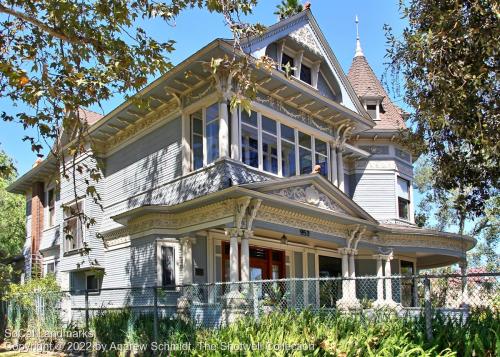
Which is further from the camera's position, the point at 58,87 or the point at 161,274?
the point at 161,274

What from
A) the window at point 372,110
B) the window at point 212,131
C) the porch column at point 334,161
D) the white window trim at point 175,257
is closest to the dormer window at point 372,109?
the window at point 372,110

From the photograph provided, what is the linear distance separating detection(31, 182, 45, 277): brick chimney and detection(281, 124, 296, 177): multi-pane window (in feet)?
45.7

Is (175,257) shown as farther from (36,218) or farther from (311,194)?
(36,218)

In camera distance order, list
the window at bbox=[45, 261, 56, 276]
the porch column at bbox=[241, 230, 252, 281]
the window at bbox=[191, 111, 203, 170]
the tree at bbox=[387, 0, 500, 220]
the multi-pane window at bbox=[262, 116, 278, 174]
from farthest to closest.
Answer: the window at bbox=[45, 261, 56, 276] → the multi-pane window at bbox=[262, 116, 278, 174] → the window at bbox=[191, 111, 203, 170] → the porch column at bbox=[241, 230, 252, 281] → the tree at bbox=[387, 0, 500, 220]

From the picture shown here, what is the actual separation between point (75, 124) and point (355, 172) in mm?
14848

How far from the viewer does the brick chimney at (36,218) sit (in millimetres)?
25938

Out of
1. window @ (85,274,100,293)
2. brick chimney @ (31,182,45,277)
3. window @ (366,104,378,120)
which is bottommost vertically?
window @ (85,274,100,293)

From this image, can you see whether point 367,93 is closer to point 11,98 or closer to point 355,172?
point 355,172

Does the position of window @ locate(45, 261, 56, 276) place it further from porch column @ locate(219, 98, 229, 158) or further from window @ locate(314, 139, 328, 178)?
window @ locate(314, 139, 328, 178)

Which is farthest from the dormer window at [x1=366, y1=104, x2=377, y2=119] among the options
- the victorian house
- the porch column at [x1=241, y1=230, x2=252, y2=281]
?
the porch column at [x1=241, y1=230, x2=252, y2=281]

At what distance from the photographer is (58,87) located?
991 centimetres

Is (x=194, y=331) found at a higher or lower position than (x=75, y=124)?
lower

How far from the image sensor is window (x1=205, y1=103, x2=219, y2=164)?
15.7 meters

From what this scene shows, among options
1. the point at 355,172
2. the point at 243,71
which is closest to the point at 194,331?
the point at 243,71
